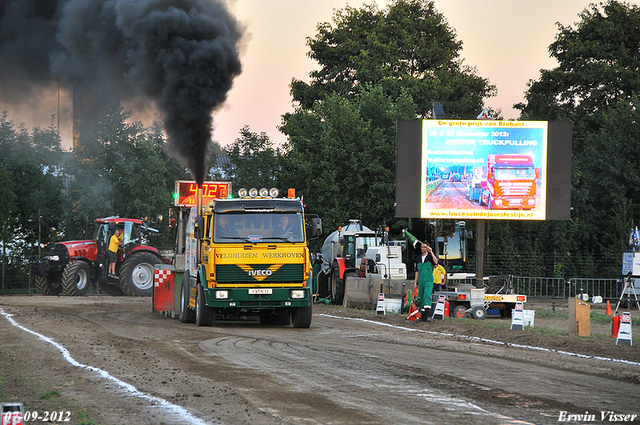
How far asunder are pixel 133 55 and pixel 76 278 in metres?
11.2

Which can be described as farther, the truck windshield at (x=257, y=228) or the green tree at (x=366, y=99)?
the green tree at (x=366, y=99)

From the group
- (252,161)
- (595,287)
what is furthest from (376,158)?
(595,287)

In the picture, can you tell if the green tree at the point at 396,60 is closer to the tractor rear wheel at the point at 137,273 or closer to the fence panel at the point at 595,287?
the fence panel at the point at 595,287

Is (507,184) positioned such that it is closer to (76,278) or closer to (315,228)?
(315,228)

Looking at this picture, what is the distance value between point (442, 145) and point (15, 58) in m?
12.4

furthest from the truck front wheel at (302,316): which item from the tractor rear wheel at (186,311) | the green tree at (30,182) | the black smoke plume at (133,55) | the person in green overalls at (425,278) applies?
the green tree at (30,182)

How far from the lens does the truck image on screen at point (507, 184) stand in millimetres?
23938

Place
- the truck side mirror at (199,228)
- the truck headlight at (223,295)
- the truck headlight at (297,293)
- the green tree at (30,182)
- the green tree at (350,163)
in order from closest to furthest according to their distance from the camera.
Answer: the truck headlight at (223,295)
the truck headlight at (297,293)
the truck side mirror at (199,228)
the green tree at (30,182)
the green tree at (350,163)

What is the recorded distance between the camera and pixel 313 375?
9680 mm

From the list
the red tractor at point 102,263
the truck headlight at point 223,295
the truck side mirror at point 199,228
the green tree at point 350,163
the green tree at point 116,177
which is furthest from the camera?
the green tree at point 350,163

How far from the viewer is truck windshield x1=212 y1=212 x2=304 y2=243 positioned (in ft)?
53.3

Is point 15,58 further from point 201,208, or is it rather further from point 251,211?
point 251,211

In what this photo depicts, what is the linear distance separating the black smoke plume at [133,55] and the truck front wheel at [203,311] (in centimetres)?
675

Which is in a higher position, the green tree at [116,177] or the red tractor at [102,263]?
the green tree at [116,177]
